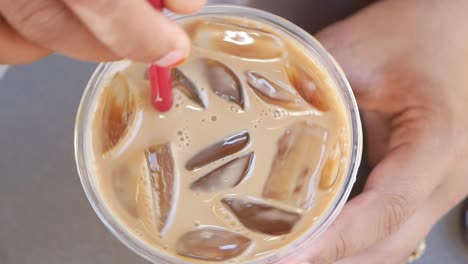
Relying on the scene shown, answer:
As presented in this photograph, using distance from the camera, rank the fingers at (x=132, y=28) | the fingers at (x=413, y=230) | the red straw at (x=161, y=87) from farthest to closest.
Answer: the fingers at (x=413, y=230), the red straw at (x=161, y=87), the fingers at (x=132, y=28)

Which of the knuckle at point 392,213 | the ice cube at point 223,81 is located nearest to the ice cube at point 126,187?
the ice cube at point 223,81

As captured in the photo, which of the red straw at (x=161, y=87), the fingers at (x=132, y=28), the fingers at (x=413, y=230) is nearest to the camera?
the fingers at (x=132, y=28)

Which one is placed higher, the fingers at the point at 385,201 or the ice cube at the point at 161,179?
the ice cube at the point at 161,179

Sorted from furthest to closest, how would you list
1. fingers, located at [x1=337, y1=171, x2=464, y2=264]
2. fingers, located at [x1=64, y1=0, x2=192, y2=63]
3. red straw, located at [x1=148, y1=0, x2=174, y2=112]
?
fingers, located at [x1=337, y1=171, x2=464, y2=264] → red straw, located at [x1=148, y1=0, x2=174, y2=112] → fingers, located at [x1=64, y1=0, x2=192, y2=63]

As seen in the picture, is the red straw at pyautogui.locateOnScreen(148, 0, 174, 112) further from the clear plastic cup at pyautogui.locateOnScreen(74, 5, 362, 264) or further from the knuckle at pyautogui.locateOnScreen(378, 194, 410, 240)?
the knuckle at pyautogui.locateOnScreen(378, 194, 410, 240)

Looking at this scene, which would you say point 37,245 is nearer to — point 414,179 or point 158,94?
point 158,94

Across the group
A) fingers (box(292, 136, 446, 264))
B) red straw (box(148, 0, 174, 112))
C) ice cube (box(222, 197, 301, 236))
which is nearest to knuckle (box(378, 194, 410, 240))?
fingers (box(292, 136, 446, 264))

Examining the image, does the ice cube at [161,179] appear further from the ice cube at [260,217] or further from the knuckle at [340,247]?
the knuckle at [340,247]

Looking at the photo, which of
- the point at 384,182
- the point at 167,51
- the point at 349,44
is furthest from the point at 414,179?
the point at 167,51
